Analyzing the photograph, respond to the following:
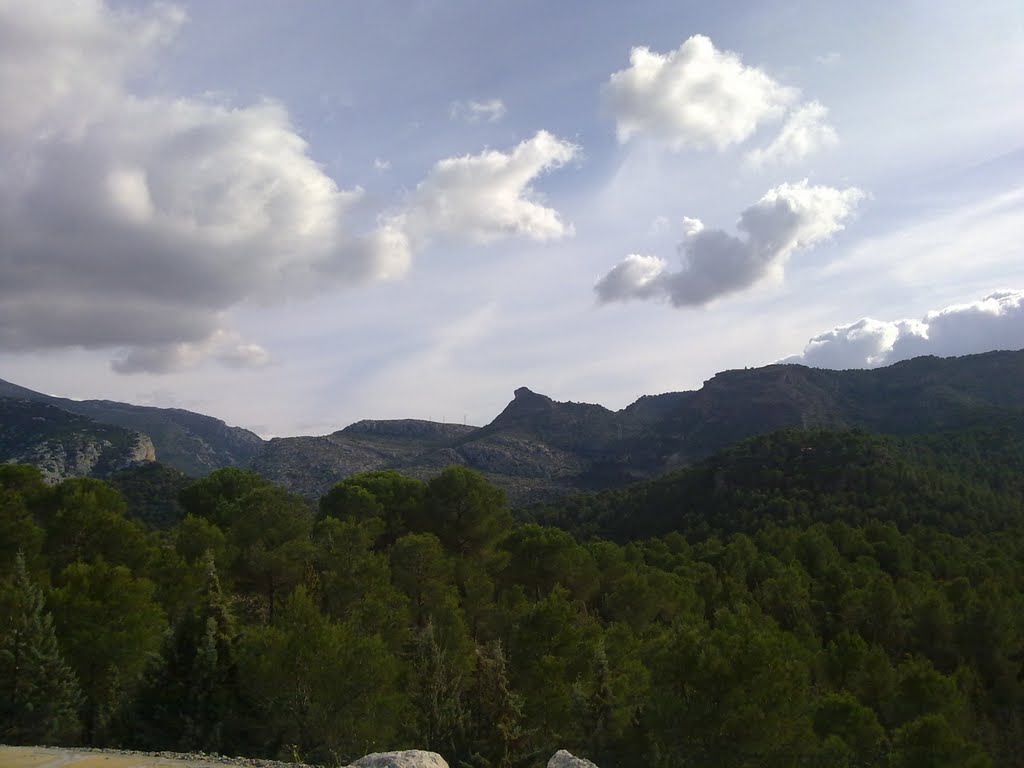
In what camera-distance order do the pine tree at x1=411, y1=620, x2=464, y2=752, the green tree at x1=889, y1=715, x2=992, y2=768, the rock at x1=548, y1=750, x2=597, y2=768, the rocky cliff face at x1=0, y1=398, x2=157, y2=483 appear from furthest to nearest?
the rocky cliff face at x1=0, y1=398, x2=157, y2=483, the green tree at x1=889, y1=715, x2=992, y2=768, the pine tree at x1=411, y1=620, x2=464, y2=752, the rock at x1=548, y1=750, x2=597, y2=768

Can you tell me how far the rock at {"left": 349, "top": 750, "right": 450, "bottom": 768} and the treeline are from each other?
4.74 metres

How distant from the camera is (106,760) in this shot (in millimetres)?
11773

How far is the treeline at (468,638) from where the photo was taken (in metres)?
18.1

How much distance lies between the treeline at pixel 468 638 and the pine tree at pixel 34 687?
0.21 feet

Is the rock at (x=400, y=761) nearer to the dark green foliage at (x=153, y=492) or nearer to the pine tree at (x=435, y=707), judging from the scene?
the pine tree at (x=435, y=707)

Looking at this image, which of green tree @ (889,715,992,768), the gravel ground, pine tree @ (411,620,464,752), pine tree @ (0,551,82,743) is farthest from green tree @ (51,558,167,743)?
green tree @ (889,715,992,768)

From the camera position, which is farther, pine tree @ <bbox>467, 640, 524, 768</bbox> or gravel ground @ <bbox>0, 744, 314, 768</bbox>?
pine tree @ <bbox>467, 640, 524, 768</bbox>

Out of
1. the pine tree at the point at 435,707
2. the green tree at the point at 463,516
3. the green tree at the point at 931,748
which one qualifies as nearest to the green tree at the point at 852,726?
the green tree at the point at 931,748

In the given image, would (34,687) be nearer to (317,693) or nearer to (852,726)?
(317,693)

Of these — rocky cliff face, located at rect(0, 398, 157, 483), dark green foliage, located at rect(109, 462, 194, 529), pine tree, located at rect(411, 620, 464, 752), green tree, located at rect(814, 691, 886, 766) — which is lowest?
green tree, located at rect(814, 691, 886, 766)

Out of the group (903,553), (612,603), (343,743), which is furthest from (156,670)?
(903,553)

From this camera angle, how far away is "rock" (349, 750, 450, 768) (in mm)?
10898

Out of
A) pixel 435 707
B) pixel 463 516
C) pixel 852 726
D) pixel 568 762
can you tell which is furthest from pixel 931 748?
pixel 463 516

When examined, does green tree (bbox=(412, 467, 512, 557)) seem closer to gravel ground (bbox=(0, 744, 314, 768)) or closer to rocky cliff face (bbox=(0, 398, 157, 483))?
gravel ground (bbox=(0, 744, 314, 768))
